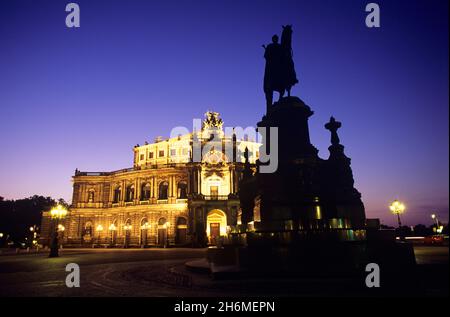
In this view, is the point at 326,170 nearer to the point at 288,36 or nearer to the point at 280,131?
the point at 280,131

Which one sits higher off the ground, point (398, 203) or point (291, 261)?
point (398, 203)

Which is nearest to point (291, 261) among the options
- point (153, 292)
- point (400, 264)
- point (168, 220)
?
point (400, 264)

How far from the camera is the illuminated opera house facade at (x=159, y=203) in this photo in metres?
40.4

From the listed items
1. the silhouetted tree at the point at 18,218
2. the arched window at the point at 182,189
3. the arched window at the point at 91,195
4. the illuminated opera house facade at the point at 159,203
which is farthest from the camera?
the silhouetted tree at the point at 18,218

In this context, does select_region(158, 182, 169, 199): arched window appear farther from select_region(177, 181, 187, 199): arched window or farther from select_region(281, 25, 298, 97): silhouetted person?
select_region(281, 25, 298, 97): silhouetted person

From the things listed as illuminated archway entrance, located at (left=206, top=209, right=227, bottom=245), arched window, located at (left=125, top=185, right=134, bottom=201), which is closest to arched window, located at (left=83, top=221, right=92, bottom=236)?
arched window, located at (left=125, top=185, right=134, bottom=201)

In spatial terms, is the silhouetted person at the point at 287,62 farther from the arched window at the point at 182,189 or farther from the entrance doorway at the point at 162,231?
the arched window at the point at 182,189

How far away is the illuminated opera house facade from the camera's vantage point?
133ft

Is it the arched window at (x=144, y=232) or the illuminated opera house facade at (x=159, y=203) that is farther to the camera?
the arched window at (x=144, y=232)

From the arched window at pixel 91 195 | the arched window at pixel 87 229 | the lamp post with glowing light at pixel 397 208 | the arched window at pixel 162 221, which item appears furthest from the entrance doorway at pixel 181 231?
the lamp post with glowing light at pixel 397 208

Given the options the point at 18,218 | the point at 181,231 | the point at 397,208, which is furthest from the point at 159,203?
the point at 18,218

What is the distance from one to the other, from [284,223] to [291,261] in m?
1.22

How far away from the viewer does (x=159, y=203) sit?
44.2 metres
